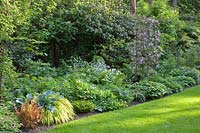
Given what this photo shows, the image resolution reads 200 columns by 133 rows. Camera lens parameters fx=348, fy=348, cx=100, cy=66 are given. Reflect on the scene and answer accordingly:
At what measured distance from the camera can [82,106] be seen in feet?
23.7

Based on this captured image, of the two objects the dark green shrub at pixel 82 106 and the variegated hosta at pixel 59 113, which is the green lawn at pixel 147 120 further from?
the dark green shrub at pixel 82 106

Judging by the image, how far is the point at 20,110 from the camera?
6199 millimetres

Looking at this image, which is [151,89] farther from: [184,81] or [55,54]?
[55,54]

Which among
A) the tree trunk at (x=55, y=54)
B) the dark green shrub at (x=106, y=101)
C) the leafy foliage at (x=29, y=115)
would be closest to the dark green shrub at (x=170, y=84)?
the dark green shrub at (x=106, y=101)

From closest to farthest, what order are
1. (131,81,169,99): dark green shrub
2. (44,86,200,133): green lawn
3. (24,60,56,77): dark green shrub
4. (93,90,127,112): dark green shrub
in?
1. (44,86,200,133): green lawn
2. (93,90,127,112): dark green shrub
3. (131,81,169,99): dark green shrub
4. (24,60,56,77): dark green shrub

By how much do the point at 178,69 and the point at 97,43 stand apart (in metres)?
3.16

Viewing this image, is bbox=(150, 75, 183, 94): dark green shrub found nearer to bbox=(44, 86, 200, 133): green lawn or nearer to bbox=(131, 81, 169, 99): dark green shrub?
bbox=(131, 81, 169, 99): dark green shrub

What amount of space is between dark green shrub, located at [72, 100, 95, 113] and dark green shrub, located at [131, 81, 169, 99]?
2.06 meters

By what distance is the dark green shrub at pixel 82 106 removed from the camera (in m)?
7.23

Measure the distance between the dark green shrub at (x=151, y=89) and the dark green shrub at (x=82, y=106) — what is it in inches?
80.9

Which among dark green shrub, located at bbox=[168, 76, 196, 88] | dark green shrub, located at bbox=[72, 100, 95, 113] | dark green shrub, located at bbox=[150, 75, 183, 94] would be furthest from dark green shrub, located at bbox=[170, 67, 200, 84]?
dark green shrub, located at bbox=[72, 100, 95, 113]

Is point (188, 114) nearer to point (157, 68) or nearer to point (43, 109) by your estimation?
point (43, 109)

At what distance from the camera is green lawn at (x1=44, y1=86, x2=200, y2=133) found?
6238 mm

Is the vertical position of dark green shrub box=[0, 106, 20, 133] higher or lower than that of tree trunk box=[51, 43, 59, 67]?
lower
